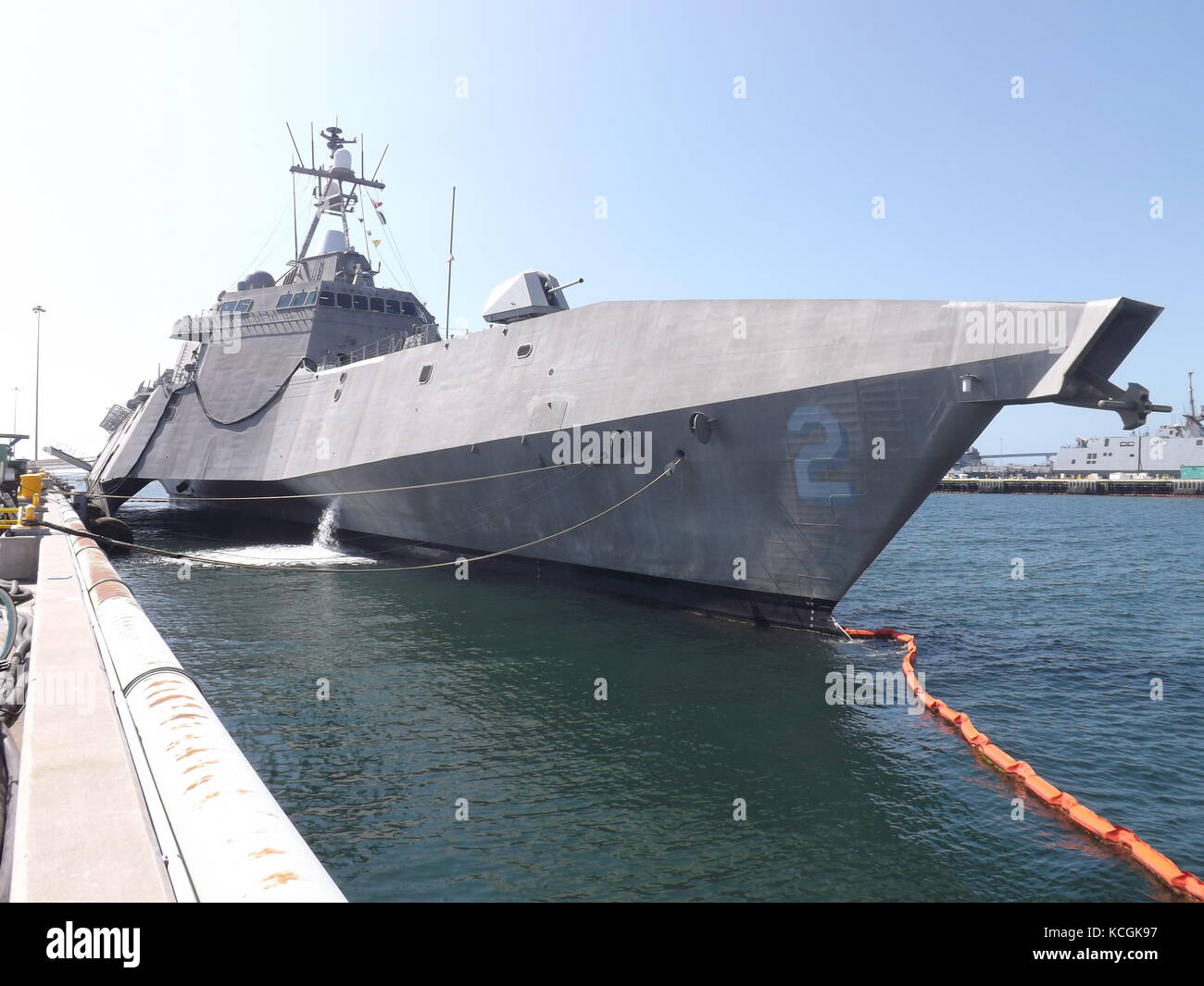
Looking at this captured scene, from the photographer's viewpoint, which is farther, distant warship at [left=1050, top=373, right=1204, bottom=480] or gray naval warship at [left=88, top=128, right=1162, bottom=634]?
distant warship at [left=1050, top=373, right=1204, bottom=480]

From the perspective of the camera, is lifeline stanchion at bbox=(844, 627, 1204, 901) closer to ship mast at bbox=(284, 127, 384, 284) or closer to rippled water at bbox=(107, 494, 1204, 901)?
rippled water at bbox=(107, 494, 1204, 901)

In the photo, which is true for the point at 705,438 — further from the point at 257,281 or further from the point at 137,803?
the point at 257,281

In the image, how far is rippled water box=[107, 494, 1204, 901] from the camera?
5.98 m

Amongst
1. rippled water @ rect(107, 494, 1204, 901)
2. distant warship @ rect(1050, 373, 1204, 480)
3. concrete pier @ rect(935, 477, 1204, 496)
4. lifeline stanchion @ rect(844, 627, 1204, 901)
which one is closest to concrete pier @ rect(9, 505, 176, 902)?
rippled water @ rect(107, 494, 1204, 901)

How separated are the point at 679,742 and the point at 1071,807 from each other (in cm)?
373

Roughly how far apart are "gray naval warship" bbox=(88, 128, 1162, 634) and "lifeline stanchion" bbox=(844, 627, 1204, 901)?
322 centimetres

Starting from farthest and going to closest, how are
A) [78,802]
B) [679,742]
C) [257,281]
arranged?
1. [257,281]
2. [679,742]
3. [78,802]

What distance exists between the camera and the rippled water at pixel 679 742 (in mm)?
5977

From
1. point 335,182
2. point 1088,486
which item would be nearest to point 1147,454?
point 1088,486

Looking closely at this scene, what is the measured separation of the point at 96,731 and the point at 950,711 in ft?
28.6

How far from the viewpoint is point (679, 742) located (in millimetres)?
8453

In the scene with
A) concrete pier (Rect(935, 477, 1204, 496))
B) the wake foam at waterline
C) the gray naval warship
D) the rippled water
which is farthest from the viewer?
concrete pier (Rect(935, 477, 1204, 496))

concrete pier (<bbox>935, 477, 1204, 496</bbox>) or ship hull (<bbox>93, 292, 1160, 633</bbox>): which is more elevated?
concrete pier (<bbox>935, 477, 1204, 496</bbox>)

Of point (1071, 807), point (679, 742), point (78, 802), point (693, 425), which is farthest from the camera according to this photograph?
point (693, 425)
